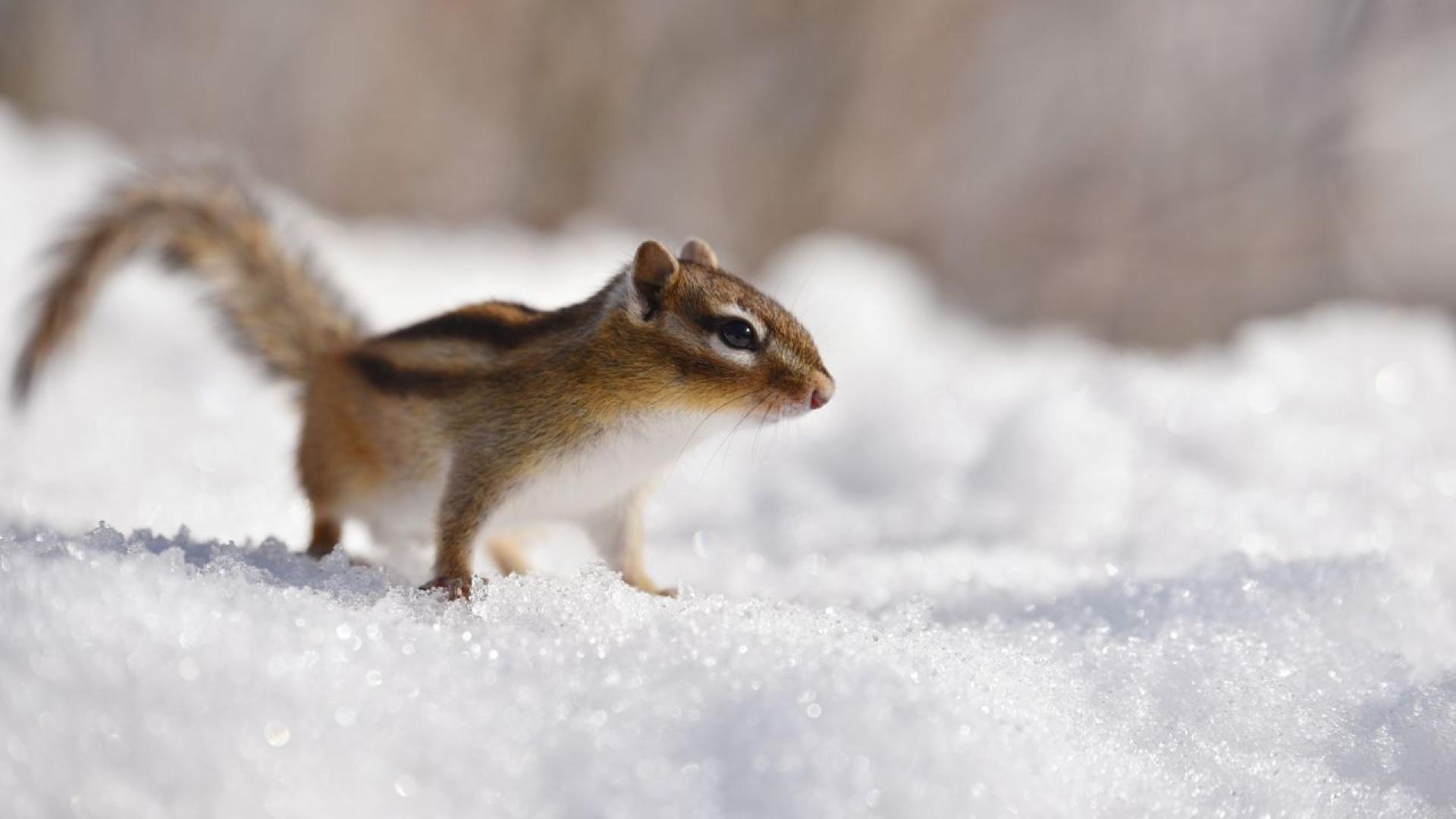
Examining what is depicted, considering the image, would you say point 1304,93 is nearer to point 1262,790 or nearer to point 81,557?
point 1262,790

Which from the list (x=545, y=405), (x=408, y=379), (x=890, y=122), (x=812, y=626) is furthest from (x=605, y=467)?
(x=890, y=122)

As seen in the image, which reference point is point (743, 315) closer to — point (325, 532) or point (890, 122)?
point (325, 532)

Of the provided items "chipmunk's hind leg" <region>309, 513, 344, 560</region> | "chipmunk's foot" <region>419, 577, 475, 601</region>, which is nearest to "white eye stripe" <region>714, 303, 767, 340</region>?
"chipmunk's foot" <region>419, 577, 475, 601</region>

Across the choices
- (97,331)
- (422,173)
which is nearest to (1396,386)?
(97,331)

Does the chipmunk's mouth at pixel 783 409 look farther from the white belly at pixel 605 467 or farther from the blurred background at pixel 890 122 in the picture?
the blurred background at pixel 890 122

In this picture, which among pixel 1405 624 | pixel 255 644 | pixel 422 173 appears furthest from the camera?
pixel 422 173

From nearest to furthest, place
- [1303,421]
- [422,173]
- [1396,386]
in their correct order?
[1303,421], [1396,386], [422,173]

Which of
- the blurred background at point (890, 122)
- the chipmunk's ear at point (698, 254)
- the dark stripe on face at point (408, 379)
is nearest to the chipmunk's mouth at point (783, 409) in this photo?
the chipmunk's ear at point (698, 254)
